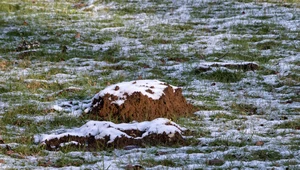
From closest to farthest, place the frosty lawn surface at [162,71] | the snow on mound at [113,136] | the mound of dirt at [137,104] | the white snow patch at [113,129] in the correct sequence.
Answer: the frosty lawn surface at [162,71]
the snow on mound at [113,136]
the white snow patch at [113,129]
the mound of dirt at [137,104]

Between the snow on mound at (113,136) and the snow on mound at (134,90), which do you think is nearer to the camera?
the snow on mound at (113,136)

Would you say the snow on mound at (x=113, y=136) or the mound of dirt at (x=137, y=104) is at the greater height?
the mound of dirt at (x=137, y=104)

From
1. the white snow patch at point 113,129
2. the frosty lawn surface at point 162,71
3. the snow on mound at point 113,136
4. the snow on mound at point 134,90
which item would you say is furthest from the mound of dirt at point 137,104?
the snow on mound at point 113,136

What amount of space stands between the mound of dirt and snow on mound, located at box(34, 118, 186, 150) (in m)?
0.90

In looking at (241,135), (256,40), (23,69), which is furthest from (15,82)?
(256,40)

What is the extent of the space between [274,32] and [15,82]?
835 cm

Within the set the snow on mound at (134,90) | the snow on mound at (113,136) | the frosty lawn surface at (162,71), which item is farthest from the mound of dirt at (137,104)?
the snow on mound at (113,136)

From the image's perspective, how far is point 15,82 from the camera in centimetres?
1169

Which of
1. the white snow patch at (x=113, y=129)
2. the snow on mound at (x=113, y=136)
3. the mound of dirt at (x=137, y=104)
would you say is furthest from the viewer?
the mound of dirt at (x=137, y=104)

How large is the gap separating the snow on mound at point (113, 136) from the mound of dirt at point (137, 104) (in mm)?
901

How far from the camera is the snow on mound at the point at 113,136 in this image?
301 inches

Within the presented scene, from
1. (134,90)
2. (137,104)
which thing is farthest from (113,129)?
(134,90)

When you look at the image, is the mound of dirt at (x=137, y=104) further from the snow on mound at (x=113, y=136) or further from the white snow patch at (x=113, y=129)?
the snow on mound at (x=113, y=136)

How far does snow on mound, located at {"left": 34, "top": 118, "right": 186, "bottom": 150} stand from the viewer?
765 cm
